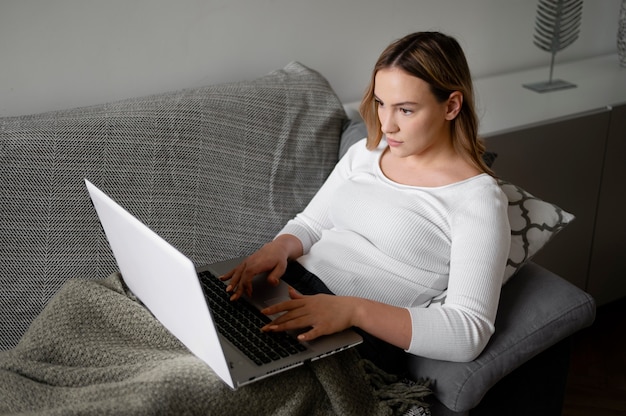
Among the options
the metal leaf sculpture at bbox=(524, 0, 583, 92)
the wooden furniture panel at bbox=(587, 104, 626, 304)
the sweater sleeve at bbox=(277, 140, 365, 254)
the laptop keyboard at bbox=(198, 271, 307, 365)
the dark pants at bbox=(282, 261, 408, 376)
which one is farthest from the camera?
the metal leaf sculpture at bbox=(524, 0, 583, 92)

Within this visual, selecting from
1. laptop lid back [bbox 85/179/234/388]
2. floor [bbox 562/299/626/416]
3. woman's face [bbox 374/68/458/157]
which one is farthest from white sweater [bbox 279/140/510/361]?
floor [bbox 562/299/626/416]

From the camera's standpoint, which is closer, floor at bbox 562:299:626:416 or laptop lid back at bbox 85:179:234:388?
laptop lid back at bbox 85:179:234:388

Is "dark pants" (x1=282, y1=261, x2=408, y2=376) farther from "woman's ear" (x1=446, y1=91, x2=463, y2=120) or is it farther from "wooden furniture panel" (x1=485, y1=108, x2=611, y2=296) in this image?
"wooden furniture panel" (x1=485, y1=108, x2=611, y2=296)

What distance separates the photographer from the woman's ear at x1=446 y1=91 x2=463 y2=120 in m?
1.60

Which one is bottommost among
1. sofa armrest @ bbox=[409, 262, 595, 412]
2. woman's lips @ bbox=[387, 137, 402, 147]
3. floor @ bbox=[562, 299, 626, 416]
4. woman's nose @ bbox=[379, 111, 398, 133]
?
floor @ bbox=[562, 299, 626, 416]

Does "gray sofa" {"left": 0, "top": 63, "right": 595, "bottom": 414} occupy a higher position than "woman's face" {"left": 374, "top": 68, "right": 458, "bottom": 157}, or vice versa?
"woman's face" {"left": 374, "top": 68, "right": 458, "bottom": 157}

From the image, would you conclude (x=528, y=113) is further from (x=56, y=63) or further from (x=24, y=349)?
(x=24, y=349)

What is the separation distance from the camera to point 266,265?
1702mm

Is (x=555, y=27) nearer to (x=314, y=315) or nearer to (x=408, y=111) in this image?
(x=408, y=111)

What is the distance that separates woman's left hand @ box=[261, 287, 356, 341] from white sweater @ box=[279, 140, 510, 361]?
0.42 ft

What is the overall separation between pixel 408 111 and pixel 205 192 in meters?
0.53

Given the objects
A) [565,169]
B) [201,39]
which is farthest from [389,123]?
[565,169]

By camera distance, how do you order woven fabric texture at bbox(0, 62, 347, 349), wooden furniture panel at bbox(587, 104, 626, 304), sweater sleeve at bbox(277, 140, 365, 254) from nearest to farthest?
woven fabric texture at bbox(0, 62, 347, 349)
sweater sleeve at bbox(277, 140, 365, 254)
wooden furniture panel at bbox(587, 104, 626, 304)

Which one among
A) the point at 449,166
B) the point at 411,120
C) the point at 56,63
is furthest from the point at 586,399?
the point at 56,63
